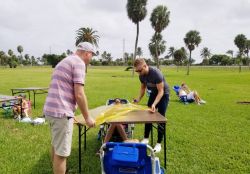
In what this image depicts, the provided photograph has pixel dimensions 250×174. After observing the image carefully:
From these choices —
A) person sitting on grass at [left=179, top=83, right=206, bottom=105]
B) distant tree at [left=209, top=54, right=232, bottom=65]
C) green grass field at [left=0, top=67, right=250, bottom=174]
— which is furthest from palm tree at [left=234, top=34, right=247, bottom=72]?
green grass field at [left=0, top=67, right=250, bottom=174]

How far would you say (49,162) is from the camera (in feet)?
19.5

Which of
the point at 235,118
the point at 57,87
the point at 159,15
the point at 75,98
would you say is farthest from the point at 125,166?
the point at 159,15

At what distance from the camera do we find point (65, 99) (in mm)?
4051

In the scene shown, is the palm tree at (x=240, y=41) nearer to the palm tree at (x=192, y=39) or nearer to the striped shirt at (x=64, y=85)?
the palm tree at (x=192, y=39)

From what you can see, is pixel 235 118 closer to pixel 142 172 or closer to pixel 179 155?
pixel 179 155

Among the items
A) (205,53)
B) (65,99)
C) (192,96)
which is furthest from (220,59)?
(65,99)

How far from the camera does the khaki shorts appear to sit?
405 centimetres

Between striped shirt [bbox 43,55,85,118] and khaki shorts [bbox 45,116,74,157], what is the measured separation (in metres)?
0.08

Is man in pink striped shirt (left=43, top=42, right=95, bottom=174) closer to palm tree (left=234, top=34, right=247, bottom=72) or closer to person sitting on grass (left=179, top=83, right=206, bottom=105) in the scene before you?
person sitting on grass (left=179, top=83, right=206, bottom=105)

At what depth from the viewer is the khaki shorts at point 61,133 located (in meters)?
4.05

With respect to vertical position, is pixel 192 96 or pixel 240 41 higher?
pixel 240 41

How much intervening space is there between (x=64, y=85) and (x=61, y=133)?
641mm

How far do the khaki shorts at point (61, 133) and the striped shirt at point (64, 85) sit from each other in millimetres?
85

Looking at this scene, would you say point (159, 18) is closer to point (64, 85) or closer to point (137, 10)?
point (137, 10)
